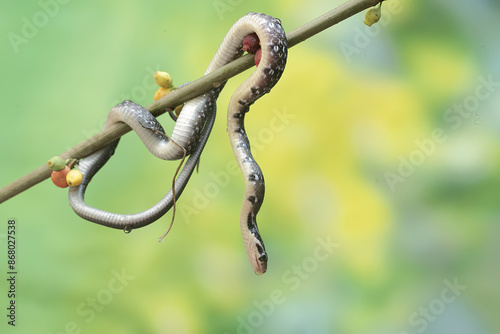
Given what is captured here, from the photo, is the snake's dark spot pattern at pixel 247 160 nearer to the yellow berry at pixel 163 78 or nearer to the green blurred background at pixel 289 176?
the yellow berry at pixel 163 78

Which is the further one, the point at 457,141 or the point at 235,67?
the point at 457,141

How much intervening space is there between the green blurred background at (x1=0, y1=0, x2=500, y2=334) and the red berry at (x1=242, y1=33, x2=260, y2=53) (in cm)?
87

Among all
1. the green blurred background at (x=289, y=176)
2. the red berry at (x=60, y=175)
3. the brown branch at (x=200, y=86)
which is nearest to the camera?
the brown branch at (x=200, y=86)

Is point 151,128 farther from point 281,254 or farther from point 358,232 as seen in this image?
point 358,232

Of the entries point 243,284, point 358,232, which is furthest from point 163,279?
point 358,232

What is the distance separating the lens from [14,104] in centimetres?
214

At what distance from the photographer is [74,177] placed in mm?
1298

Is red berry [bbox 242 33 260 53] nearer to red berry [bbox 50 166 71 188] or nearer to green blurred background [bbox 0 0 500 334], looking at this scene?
red berry [bbox 50 166 71 188]

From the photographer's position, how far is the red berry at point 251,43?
1241 mm

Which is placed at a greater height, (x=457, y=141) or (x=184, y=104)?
(x=184, y=104)

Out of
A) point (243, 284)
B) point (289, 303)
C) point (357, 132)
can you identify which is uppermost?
point (357, 132)

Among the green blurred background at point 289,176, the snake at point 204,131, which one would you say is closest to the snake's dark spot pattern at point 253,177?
the snake at point 204,131

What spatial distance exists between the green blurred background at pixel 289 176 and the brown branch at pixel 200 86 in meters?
0.74

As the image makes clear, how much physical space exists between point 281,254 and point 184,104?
3.10ft
